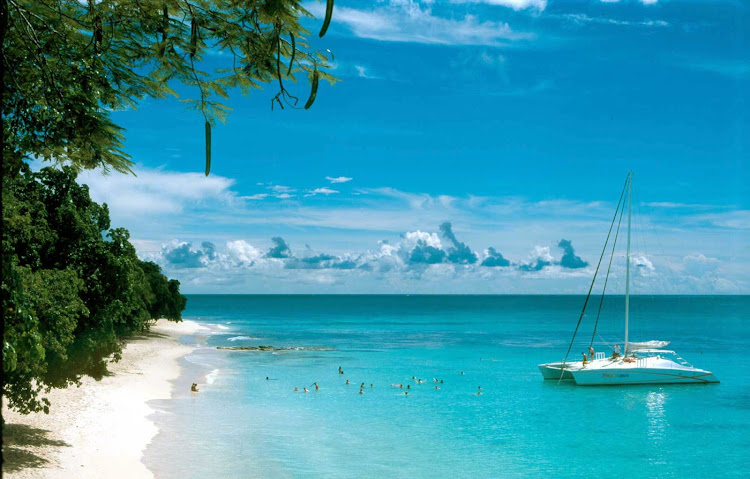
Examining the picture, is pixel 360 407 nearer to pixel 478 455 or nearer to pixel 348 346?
pixel 478 455

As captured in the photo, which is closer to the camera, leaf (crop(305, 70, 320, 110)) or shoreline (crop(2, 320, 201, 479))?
leaf (crop(305, 70, 320, 110))

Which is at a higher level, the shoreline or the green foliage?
the green foliage

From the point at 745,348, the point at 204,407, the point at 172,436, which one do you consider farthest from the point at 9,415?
the point at 745,348

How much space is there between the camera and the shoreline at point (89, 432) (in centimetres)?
1983

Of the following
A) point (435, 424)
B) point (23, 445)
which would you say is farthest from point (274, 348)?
point (23, 445)

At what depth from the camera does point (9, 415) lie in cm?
2352

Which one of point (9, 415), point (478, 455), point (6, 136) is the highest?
point (6, 136)

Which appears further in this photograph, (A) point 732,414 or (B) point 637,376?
(B) point 637,376

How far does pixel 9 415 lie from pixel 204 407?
13549 mm

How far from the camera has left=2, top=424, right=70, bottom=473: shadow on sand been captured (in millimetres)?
18922

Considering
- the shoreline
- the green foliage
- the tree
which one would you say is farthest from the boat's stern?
the tree

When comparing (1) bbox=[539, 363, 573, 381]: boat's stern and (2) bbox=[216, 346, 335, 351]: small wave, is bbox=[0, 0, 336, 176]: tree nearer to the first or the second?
(1) bbox=[539, 363, 573, 381]: boat's stern

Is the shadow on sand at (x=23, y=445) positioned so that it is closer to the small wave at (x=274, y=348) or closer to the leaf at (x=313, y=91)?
the leaf at (x=313, y=91)

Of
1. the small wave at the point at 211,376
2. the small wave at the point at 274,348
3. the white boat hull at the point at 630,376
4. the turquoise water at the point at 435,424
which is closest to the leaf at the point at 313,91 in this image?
the turquoise water at the point at 435,424
